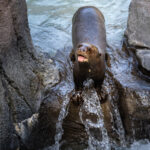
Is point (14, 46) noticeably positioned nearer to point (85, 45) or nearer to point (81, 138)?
point (85, 45)

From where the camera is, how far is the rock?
3535 millimetres

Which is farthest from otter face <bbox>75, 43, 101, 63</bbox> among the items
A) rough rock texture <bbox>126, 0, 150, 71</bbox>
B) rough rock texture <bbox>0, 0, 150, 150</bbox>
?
rough rock texture <bbox>126, 0, 150, 71</bbox>

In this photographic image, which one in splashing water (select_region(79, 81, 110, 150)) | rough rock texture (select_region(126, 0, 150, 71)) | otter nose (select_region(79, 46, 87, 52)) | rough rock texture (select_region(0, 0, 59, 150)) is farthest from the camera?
rough rock texture (select_region(126, 0, 150, 71))

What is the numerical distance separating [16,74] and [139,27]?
238 centimetres

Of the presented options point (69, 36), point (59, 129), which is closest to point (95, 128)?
point (59, 129)

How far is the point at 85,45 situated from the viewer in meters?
3.00

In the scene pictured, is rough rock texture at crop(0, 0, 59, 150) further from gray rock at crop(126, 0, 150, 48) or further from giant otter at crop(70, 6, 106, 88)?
gray rock at crop(126, 0, 150, 48)

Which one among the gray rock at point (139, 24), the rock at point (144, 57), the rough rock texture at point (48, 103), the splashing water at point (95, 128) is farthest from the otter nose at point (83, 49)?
the gray rock at point (139, 24)

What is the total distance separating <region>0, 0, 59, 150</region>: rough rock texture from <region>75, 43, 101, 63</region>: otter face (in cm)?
75

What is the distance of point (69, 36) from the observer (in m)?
5.19

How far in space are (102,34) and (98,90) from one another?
0.92 meters

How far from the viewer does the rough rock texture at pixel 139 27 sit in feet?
13.6

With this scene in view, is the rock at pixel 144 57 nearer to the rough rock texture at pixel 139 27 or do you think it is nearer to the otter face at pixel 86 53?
the rough rock texture at pixel 139 27

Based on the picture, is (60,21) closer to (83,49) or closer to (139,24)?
(139,24)
